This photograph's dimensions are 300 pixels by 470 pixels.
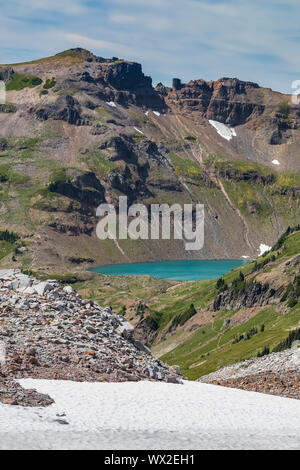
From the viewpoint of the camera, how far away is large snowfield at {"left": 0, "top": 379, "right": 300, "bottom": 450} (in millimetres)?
34094

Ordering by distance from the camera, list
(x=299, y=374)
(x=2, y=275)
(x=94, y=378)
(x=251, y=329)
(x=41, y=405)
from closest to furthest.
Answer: (x=41, y=405) < (x=94, y=378) < (x=299, y=374) < (x=2, y=275) < (x=251, y=329)

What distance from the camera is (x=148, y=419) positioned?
39500 millimetres

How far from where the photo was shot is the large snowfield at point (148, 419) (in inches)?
1342

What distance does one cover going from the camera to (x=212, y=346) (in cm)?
19750

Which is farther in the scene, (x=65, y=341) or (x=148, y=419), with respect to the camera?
(x=65, y=341)

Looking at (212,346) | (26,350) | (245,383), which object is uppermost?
(26,350)

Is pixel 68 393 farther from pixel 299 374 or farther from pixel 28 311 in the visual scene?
pixel 299 374

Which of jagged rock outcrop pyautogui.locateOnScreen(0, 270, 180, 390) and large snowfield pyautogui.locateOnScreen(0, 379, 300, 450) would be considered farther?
jagged rock outcrop pyautogui.locateOnScreen(0, 270, 180, 390)

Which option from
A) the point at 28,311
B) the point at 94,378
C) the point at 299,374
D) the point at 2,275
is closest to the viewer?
the point at 94,378

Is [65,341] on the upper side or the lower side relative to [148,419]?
upper

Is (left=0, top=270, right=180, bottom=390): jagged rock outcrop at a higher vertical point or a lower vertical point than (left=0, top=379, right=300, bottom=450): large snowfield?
higher

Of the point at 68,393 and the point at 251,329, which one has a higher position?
the point at 68,393

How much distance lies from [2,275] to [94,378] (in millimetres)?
28126

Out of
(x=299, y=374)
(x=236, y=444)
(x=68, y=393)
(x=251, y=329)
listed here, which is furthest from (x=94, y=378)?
(x=251, y=329)
